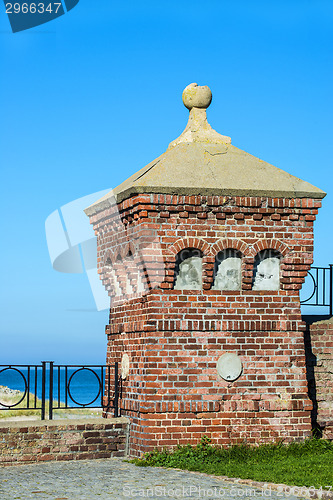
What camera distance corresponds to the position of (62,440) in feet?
39.9

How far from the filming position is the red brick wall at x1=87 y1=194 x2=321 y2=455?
38.8ft

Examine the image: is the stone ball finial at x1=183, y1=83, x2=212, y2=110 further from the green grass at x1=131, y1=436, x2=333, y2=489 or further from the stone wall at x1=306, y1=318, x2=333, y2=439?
the green grass at x1=131, y1=436, x2=333, y2=489

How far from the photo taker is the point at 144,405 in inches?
464

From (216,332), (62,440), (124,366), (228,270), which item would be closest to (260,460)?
(216,332)

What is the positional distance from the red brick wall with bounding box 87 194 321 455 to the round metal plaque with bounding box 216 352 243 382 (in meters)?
0.09

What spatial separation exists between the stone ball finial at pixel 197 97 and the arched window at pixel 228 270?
2970mm

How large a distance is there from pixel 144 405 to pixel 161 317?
1384mm

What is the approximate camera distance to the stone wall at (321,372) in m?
13.3

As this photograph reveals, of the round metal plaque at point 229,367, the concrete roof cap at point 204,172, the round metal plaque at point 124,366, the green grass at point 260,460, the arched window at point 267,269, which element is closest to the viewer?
the green grass at point 260,460

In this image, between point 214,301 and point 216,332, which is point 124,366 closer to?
point 216,332

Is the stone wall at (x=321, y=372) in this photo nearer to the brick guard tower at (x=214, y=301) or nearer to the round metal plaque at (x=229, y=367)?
the brick guard tower at (x=214, y=301)

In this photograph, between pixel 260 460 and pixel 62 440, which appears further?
pixel 62 440

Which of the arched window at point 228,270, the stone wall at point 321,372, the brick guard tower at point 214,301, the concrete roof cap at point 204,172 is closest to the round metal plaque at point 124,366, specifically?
the brick guard tower at point 214,301

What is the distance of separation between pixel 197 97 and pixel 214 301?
3.89 m
